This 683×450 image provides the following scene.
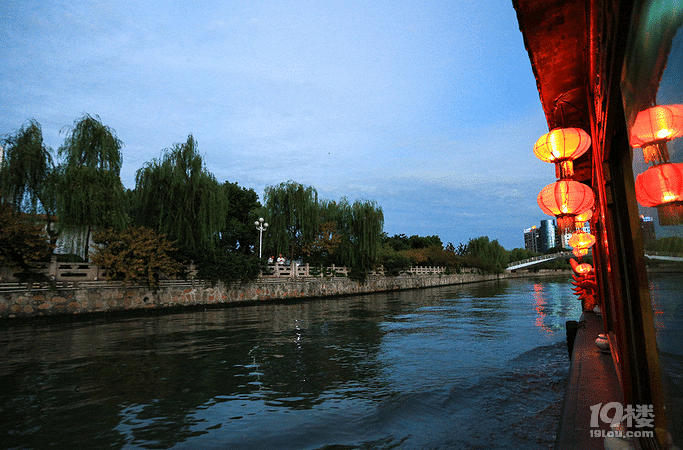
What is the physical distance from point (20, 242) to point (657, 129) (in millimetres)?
11687

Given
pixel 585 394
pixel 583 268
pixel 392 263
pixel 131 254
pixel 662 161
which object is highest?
pixel 131 254

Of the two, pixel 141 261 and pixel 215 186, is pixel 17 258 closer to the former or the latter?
pixel 141 261

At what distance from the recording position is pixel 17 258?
9.30 metres

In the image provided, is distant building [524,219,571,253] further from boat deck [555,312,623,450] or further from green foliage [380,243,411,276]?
boat deck [555,312,623,450]

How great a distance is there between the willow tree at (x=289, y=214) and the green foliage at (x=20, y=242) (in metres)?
9.07

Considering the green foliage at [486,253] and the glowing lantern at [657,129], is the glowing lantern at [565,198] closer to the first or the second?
the glowing lantern at [657,129]

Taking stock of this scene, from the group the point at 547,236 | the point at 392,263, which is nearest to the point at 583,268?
the point at 392,263

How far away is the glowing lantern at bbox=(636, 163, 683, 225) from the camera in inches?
34.0

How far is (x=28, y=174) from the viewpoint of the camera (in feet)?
32.9

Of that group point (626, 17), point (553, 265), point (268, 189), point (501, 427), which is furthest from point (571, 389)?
point (553, 265)

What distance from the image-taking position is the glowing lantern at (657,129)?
817mm

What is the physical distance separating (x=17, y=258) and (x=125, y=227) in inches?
104

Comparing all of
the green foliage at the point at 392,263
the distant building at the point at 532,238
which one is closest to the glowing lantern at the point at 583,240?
the green foliage at the point at 392,263

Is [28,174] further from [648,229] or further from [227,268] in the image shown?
[648,229]
